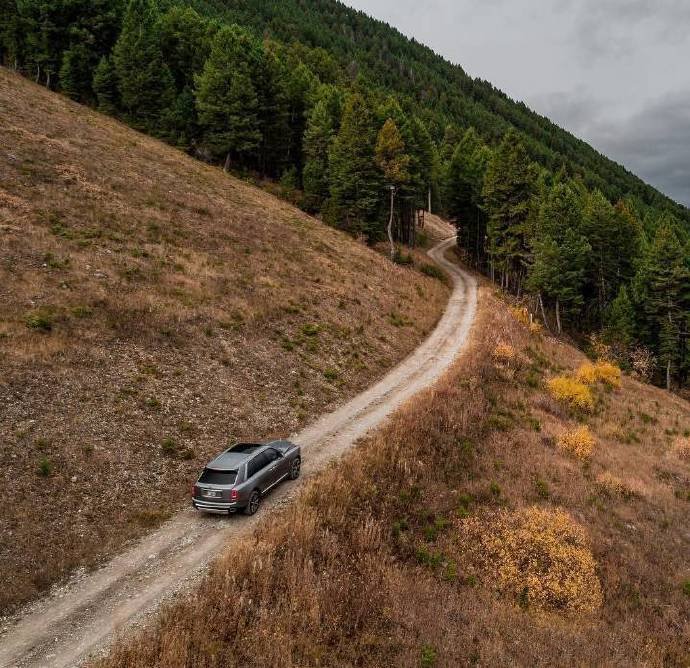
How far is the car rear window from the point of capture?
46.5 feet

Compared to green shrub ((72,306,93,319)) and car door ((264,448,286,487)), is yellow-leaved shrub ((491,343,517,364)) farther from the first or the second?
green shrub ((72,306,93,319))

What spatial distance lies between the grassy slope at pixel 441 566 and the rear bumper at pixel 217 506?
1508 millimetres

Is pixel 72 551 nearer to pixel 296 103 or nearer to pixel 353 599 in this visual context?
pixel 353 599

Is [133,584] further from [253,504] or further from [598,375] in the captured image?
[598,375]

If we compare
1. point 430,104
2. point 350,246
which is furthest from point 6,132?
point 430,104

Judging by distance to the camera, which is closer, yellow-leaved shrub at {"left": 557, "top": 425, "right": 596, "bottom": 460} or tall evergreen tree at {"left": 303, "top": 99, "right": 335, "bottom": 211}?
yellow-leaved shrub at {"left": 557, "top": 425, "right": 596, "bottom": 460}

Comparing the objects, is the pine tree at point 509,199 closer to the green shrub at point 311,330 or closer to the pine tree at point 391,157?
the pine tree at point 391,157

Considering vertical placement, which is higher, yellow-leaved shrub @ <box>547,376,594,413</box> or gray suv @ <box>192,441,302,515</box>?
yellow-leaved shrub @ <box>547,376,594,413</box>

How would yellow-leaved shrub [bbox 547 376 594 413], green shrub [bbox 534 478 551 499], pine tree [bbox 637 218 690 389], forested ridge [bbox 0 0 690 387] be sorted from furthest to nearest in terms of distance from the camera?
1. pine tree [bbox 637 218 690 389]
2. forested ridge [bbox 0 0 690 387]
3. yellow-leaved shrub [bbox 547 376 594 413]
4. green shrub [bbox 534 478 551 499]

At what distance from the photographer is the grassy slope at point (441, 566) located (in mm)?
9672

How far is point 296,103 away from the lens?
6575cm

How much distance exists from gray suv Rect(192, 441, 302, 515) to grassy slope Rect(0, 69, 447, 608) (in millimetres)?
1622

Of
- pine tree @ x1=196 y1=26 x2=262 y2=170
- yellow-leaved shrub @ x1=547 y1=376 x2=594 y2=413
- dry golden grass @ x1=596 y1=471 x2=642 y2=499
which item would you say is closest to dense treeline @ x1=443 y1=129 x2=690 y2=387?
yellow-leaved shrub @ x1=547 y1=376 x2=594 y2=413

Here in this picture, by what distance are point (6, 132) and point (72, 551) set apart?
128 feet
